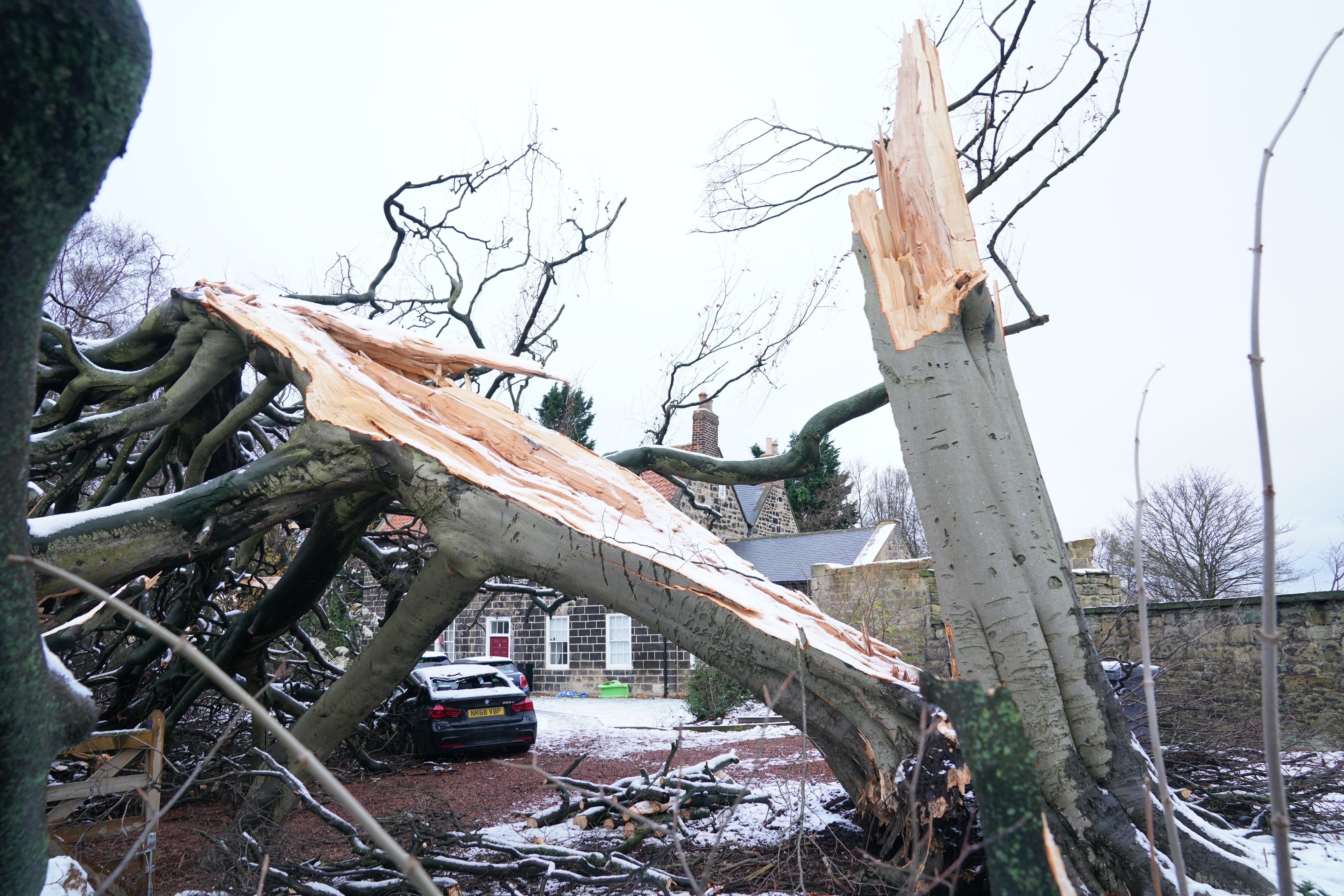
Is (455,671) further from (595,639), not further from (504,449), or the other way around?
(595,639)

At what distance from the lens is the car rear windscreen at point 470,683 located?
11.2 meters

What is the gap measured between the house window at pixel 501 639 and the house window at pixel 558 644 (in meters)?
1.19

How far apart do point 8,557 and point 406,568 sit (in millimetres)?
7432

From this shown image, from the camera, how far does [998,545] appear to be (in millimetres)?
3197

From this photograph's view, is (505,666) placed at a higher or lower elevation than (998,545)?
lower

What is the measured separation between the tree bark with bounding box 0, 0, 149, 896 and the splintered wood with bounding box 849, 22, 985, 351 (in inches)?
123

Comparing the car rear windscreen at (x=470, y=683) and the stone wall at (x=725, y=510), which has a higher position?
the stone wall at (x=725, y=510)

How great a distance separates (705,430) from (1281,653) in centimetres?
1696

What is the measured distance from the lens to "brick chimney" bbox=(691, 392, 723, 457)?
2403cm

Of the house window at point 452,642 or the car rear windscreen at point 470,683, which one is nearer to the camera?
the car rear windscreen at point 470,683

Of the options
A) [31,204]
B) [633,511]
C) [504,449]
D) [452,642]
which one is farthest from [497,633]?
[31,204]

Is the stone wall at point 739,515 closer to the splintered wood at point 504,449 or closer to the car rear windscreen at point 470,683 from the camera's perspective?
the car rear windscreen at point 470,683

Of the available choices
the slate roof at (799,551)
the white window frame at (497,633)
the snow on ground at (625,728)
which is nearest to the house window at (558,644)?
the white window frame at (497,633)

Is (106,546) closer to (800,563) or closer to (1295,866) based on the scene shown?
(1295,866)
